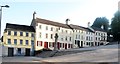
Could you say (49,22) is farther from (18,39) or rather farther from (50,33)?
(18,39)

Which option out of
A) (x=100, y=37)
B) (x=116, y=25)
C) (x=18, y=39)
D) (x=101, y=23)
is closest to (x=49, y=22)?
(x=18, y=39)

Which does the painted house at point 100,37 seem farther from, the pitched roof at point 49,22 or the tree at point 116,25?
the pitched roof at point 49,22

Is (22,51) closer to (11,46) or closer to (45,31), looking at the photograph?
(11,46)

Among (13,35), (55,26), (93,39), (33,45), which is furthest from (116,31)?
(13,35)

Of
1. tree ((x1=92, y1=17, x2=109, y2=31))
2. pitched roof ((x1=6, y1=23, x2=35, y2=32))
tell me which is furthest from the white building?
tree ((x1=92, y1=17, x2=109, y2=31))

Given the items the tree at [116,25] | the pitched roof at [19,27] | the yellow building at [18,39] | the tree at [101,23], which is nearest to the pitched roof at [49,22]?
the pitched roof at [19,27]

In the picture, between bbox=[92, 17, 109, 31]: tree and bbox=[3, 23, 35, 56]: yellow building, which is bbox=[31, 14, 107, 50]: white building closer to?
bbox=[3, 23, 35, 56]: yellow building

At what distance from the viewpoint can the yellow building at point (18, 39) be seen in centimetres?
6194

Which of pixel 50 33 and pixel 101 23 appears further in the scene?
pixel 101 23

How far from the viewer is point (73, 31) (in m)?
77.9

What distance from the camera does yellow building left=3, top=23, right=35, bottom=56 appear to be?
2438 inches

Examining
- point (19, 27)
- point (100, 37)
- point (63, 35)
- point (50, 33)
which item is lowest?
point (100, 37)

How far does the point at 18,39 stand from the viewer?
63844 mm

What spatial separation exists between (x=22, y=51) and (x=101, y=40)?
115 ft
